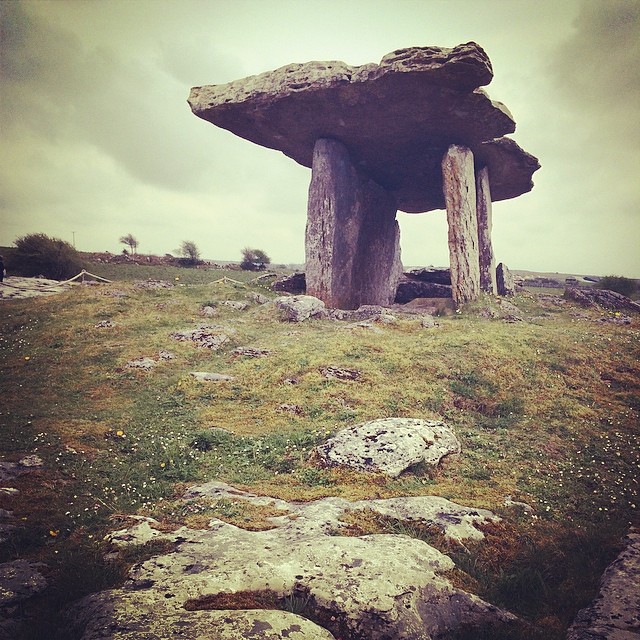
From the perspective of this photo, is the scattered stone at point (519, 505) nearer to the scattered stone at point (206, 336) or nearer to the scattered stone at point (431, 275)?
the scattered stone at point (206, 336)

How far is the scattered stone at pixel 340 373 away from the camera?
1122cm

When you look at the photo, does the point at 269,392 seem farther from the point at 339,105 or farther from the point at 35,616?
the point at 339,105

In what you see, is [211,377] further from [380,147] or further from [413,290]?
[413,290]

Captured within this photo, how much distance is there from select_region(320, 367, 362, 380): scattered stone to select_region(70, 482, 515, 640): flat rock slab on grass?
6493 mm

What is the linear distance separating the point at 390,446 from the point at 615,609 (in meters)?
3.96

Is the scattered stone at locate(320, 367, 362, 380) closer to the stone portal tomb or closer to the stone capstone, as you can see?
the stone portal tomb

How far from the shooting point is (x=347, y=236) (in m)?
22.0

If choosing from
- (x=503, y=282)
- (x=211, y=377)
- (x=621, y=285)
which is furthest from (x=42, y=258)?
(x=621, y=285)

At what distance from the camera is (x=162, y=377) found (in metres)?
11.8

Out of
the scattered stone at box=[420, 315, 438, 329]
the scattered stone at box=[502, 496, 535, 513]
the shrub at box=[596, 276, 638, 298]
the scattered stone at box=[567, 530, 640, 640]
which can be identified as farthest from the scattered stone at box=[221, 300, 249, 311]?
the shrub at box=[596, 276, 638, 298]

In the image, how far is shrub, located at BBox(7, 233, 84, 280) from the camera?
2823 cm

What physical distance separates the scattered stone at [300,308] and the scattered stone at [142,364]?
6.19m

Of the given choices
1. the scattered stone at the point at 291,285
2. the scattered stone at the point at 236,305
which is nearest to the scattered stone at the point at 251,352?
the scattered stone at the point at 236,305

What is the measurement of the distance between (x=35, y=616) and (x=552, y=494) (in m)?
6.64
